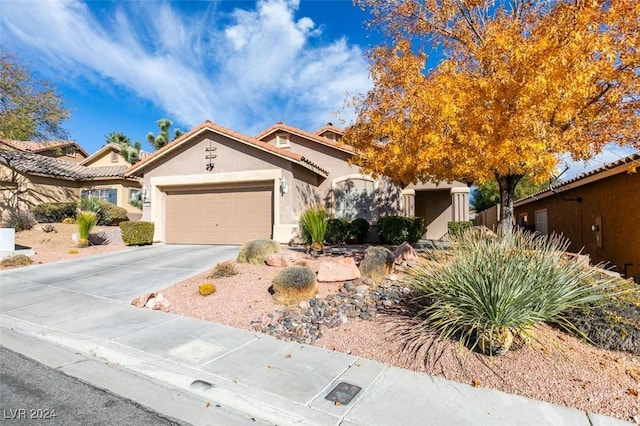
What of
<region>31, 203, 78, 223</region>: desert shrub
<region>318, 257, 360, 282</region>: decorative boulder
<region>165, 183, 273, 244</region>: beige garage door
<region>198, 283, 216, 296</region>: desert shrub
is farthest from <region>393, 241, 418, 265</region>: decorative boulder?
<region>31, 203, 78, 223</region>: desert shrub

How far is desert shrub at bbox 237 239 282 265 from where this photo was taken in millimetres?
10367

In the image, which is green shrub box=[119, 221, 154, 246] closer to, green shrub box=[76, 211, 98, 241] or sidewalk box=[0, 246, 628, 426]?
green shrub box=[76, 211, 98, 241]

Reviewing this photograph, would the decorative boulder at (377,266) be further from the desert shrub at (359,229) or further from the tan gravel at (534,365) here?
the desert shrub at (359,229)

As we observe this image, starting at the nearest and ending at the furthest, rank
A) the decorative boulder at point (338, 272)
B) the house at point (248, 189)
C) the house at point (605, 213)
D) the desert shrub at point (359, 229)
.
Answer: the decorative boulder at point (338, 272)
the house at point (605, 213)
the house at point (248, 189)
the desert shrub at point (359, 229)

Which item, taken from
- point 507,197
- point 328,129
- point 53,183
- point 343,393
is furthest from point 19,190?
point 507,197

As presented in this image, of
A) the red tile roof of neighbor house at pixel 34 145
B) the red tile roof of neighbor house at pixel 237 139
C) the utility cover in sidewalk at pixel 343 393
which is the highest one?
the red tile roof of neighbor house at pixel 34 145

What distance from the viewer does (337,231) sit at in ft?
51.5

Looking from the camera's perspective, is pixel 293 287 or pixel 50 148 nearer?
pixel 293 287

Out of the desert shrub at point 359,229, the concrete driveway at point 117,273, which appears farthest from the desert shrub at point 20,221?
the desert shrub at point 359,229

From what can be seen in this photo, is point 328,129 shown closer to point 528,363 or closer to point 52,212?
point 52,212

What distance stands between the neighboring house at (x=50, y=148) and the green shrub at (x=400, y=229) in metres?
21.3

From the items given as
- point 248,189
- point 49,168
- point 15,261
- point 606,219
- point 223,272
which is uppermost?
point 49,168

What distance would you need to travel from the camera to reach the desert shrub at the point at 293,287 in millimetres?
7141

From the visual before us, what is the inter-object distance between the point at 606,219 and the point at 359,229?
8.76m
